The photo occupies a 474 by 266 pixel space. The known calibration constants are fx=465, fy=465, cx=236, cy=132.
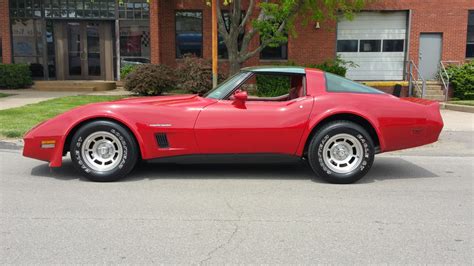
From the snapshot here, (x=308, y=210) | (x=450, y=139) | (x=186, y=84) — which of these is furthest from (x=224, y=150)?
(x=186, y=84)

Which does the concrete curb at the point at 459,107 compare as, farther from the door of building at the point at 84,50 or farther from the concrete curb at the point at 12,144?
the door of building at the point at 84,50

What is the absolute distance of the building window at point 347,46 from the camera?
65.3 feet

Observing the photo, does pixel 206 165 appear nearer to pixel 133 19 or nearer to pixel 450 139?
pixel 450 139

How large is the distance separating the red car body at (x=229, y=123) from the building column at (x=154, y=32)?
12785 millimetres

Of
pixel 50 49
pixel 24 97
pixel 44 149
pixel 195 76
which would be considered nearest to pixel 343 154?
pixel 44 149

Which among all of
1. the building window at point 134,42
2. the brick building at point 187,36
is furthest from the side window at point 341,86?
the building window at point 134,42

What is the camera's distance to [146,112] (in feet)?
19.0

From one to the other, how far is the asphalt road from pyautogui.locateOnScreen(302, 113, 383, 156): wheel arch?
0.53 meters

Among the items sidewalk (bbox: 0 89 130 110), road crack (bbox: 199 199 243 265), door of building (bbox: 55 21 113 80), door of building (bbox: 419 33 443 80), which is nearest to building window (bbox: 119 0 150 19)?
door of building (bbox: 55 21 113 80)

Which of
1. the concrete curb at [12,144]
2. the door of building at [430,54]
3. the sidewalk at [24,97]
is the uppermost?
the door of building at [430,54]

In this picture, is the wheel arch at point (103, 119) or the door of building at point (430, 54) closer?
the wheel arch at point (103, 119)

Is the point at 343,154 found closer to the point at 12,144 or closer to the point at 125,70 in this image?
the point at 12,144

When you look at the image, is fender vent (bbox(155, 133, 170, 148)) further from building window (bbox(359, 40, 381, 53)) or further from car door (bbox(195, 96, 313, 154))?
building window (bbox(359, 40, 381, 53))

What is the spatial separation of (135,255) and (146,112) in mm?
2473
